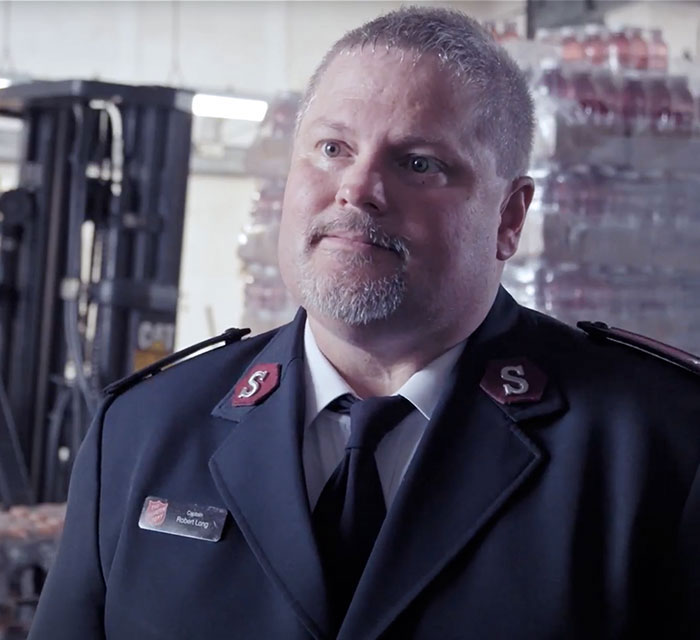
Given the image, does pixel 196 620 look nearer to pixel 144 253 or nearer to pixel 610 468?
pixel 610 468

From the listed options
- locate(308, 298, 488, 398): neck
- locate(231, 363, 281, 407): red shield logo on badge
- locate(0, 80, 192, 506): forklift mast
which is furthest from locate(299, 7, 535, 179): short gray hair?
locate(0, 80, 192, 506): forklift mast

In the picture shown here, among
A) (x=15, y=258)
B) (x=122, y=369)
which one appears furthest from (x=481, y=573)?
(x=15, y=258)

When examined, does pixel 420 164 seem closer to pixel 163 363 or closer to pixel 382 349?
pixel 382 349

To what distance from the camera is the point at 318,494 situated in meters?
1.46

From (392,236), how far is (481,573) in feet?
1.34

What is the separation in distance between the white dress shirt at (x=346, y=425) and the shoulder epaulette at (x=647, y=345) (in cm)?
19

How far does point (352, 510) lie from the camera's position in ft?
4.59

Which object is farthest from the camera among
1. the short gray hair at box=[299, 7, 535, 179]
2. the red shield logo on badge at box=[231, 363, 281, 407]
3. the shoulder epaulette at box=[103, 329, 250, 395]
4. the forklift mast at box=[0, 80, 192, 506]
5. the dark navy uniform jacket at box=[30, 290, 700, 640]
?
the forklift mast at box=[0, 80, 192, 506]

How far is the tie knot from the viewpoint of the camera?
1421mm

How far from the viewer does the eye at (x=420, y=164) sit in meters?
1.41

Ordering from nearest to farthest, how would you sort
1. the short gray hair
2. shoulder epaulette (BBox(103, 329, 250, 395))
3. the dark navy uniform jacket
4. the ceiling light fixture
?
the dark navy uniform jacket
the short gray hair
shoulder epaulette (BBox(103, 329, 250, 395))
the ceiling light fixture

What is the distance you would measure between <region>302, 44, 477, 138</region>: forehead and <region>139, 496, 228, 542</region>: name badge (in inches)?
20.4

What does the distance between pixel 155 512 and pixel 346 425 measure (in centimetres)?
27

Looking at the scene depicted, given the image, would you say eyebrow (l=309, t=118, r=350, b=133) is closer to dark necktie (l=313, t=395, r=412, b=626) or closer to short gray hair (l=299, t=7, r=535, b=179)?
short gray hair (l=299, t=7, r=535, b=179)
